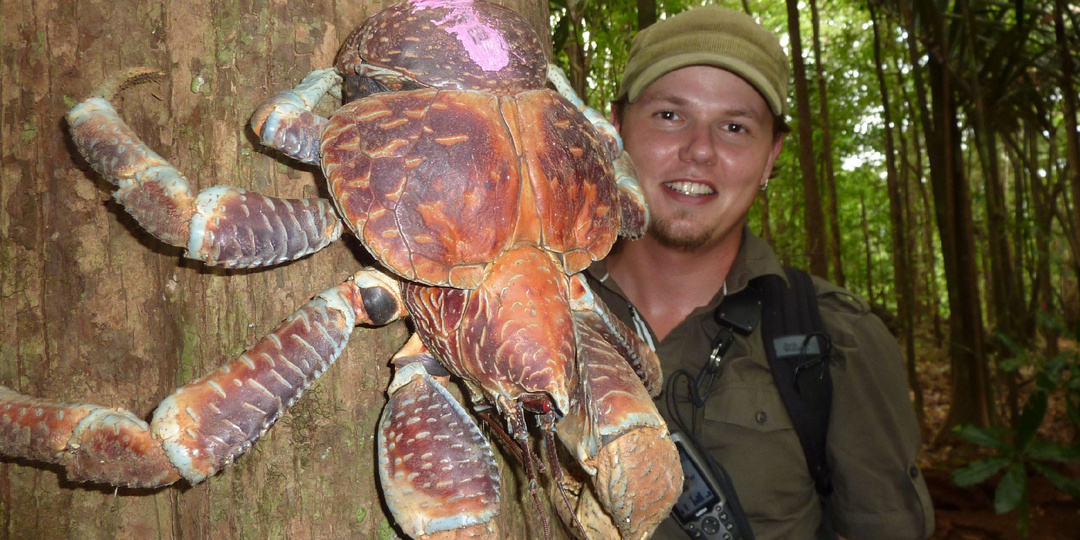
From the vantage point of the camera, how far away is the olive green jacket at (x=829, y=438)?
2750 millimetres

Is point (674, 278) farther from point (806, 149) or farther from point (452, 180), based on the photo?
point (806, 149)

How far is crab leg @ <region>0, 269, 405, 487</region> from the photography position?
1.05 meters

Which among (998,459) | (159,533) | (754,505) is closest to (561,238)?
(159,533)

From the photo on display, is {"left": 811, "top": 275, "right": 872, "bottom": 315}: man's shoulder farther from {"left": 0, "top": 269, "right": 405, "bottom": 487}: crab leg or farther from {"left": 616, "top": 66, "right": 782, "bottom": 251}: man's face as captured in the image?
{"left": 0, "top": 269, "right": 405, "bottom": 487}: crab leg

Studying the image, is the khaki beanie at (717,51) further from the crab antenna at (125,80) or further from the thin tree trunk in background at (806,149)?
the thin tree trunk in background at (806,149)

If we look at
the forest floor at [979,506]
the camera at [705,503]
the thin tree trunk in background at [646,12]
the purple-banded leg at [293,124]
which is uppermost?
the thin tree trunk in background at [646,12]

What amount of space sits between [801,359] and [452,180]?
6.52 ft

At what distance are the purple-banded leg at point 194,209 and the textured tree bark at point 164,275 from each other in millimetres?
108

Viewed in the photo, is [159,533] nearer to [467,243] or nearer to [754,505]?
[467,243]

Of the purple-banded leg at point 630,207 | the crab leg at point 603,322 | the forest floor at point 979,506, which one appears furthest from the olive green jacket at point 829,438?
the forest floor at point 979,506

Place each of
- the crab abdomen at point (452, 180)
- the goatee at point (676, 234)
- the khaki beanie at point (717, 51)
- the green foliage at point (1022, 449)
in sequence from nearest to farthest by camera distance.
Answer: the crab abdomen at point (452, 180), the khaki beanie at point (717, 51), the goatee at point (676, 234), the green foliage at point (1022, 449)

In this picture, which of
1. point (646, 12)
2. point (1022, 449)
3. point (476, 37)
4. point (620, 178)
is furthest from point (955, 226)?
point (476, 37)

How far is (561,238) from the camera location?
1077 mm

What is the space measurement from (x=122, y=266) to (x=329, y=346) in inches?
17.1
